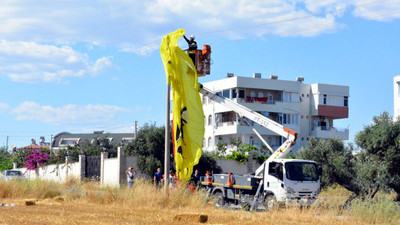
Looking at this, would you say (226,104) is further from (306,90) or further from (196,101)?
(306,90)

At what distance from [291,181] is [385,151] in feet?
16.1

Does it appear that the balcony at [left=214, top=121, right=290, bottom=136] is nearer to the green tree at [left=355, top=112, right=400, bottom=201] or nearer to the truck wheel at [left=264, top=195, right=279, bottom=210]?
the green tree at [left=355, top=112, right=400, bottom=201]

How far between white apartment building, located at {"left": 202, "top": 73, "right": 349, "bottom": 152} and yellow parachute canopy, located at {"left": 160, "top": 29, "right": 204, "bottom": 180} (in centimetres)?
4424

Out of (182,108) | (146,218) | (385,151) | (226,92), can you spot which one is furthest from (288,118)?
(146,218)

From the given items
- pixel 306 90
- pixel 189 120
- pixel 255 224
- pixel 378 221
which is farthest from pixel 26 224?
pixel 306 90

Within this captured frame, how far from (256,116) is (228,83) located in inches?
1721

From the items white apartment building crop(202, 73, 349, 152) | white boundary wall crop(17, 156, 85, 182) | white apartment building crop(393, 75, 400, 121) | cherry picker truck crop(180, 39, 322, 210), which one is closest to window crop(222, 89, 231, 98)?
white apartment building crop(202, 73, 349, 152)

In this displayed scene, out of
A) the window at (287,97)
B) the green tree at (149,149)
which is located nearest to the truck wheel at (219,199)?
the green tree at (149,149)

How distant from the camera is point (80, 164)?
45.9 m

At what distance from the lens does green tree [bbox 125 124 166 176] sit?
40188mm

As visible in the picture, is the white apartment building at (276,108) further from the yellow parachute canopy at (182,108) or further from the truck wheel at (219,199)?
the yellow parachute canopy at (182,108)

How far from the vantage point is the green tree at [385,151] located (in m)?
25.3

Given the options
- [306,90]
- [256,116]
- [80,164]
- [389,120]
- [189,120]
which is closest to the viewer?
[189,120]

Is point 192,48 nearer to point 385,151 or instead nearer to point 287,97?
point 385,151
